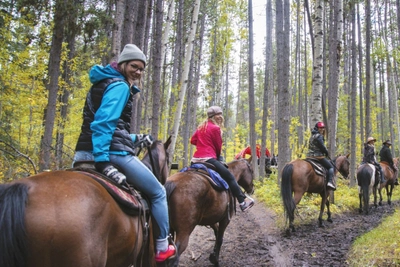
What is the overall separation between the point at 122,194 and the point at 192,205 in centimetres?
222

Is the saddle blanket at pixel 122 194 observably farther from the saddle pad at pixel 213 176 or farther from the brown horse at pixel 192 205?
the saddle pad at pixel 213 176

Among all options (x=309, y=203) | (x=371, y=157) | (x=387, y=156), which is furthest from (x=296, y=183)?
(x=387, y=156)

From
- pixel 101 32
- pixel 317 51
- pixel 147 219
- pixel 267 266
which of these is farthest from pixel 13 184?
pixel 101 32

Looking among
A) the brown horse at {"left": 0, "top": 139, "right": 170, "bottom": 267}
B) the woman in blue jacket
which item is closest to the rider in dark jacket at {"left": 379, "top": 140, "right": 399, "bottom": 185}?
the woman in blue jacket

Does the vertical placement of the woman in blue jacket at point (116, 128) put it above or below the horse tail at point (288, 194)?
above

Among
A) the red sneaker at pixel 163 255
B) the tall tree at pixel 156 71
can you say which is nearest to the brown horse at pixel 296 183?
the tall tree at pixel 156 71

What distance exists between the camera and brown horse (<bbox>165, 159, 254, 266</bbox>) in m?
4.65

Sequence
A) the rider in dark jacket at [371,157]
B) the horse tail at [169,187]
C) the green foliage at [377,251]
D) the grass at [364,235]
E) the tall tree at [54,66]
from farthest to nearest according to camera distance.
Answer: the rider in dark jacket at [371,157] < the tall tree at [54,66] < the grass at [364,235] < the horse tail at [169,187] < the green foliage at [377,251]

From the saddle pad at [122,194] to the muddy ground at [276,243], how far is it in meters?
3.37

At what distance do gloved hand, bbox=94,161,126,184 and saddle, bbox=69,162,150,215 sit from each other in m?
0.04

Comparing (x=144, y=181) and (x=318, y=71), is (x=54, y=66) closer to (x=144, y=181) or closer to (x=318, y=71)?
(x=318, y=71)

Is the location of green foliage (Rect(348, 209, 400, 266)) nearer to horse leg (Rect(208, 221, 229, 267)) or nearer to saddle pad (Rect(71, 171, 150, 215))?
horse leg (Rect(208, 221, 229, 267))

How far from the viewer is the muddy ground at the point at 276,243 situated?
5.77 meters

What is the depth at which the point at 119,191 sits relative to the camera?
8.93ft
